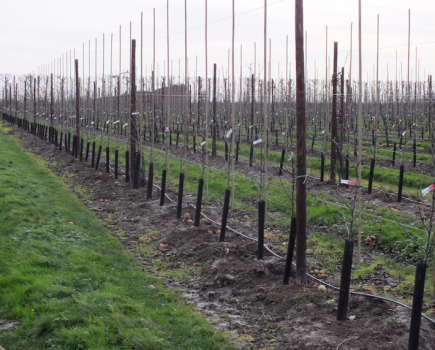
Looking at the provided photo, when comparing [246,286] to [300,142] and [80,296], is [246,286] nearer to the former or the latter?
[300,142]

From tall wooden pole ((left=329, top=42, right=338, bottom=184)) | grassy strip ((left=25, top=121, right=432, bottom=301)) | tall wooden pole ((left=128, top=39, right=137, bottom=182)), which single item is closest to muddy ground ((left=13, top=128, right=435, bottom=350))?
grassy strip ((left=25, top=121, right=432, bottom=301))

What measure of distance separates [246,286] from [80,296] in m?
2.29

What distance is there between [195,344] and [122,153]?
1804 cm

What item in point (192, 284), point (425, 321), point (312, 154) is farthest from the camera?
point (312, 154)

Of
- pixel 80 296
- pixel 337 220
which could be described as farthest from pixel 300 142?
pixel 337 220

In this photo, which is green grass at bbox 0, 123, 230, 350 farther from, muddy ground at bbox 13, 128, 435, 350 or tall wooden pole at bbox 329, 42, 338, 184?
tall wooden pole at bbox 329, 42, 338, 184

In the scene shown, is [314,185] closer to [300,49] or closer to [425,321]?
[300,49]

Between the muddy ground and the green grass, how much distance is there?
40 centimetres

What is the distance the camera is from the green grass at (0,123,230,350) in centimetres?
456

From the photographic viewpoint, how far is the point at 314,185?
45.3 ft

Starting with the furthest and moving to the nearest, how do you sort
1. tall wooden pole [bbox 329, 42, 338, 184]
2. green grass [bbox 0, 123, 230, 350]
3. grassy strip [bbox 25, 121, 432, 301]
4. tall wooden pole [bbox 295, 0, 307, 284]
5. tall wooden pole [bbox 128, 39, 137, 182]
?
tall wooden pole [bbox 128, 39, 137, 182], tall wooden pole [bbox 329, 42, 338, 184], grassy strip [bbox 25, 121, 432, 301], tall wooden pole [bbox 295, 0, 307, 284], green grass [bbox 0, 123, 230, 350]

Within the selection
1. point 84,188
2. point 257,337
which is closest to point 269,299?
point 257,337

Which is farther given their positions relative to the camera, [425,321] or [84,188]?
[84,188]

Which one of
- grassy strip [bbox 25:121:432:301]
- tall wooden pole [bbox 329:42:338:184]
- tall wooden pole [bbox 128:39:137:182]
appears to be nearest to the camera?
grassy strip [bbox 25:121:432:301]
